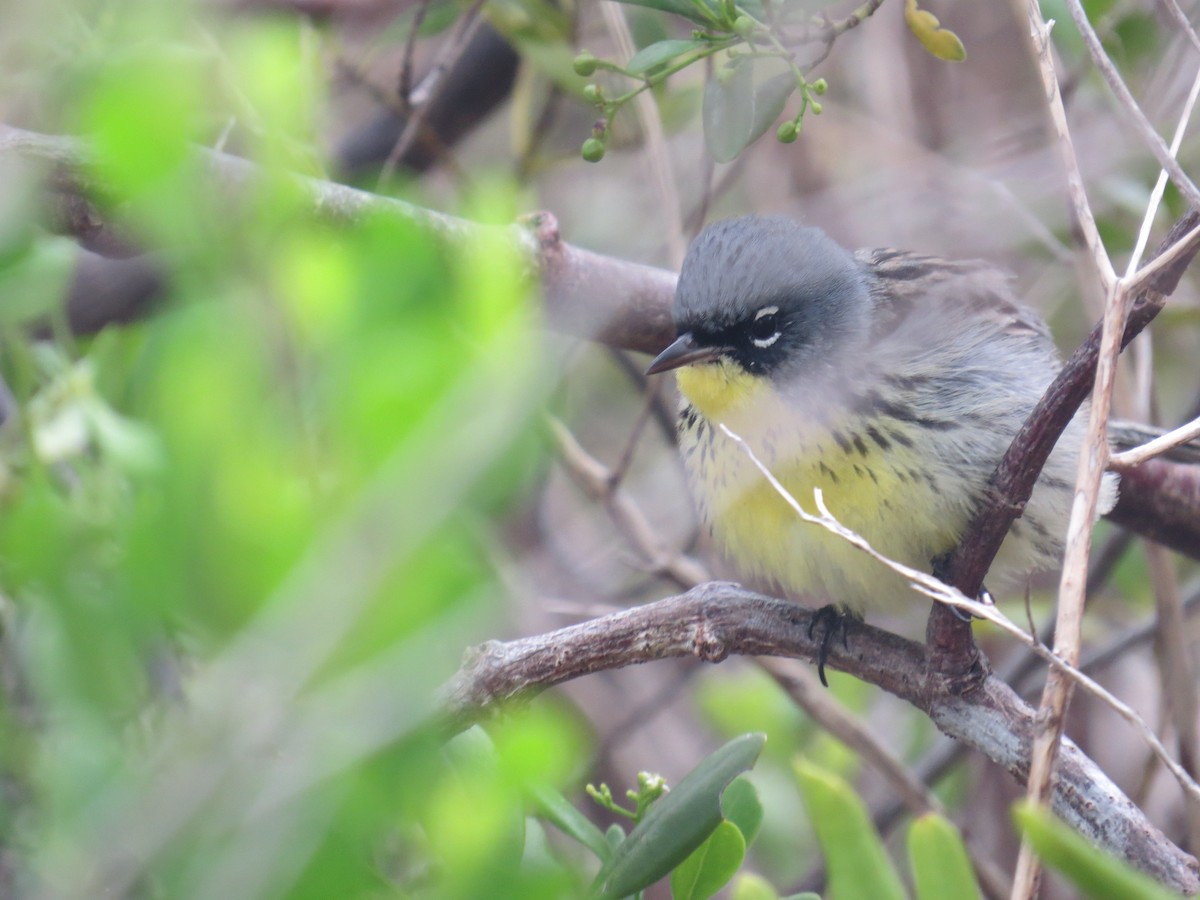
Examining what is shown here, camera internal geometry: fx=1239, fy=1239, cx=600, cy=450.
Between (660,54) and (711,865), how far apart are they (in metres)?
1.26

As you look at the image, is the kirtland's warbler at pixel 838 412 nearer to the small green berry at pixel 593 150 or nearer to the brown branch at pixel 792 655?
the brown branch at pixel 792 655

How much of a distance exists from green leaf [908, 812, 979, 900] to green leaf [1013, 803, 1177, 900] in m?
0.50

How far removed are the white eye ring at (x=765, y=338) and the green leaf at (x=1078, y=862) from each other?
164cm

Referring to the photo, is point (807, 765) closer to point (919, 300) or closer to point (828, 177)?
point (919, 300)

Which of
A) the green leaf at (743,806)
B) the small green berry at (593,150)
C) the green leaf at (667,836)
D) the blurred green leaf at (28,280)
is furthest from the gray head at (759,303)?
the blurred green leaf at (28,280)

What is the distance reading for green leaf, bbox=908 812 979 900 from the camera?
1.38m

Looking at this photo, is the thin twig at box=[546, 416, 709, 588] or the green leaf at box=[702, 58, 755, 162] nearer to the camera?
the green leaf at box=[702, 58, 755, 162]

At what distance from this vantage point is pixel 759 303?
243 cm

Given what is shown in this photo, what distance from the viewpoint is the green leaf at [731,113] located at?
2086 millimetres

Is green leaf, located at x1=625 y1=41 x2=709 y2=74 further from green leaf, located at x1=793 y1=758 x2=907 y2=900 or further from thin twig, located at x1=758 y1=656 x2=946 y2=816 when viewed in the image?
thin twig, located at x1=758 y1=656 x2=946 y2=816

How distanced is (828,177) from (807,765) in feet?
12.0

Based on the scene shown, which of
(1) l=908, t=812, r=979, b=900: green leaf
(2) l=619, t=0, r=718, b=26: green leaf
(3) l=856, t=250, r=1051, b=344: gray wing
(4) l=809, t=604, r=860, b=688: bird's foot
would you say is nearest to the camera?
(1) l=908, t=812, r=979, b=900: green leaf

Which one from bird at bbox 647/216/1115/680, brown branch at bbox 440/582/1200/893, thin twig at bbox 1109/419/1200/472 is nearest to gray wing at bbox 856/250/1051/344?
bird at bbox 647/216/1115/680

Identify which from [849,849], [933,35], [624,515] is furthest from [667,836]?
[624,515]
